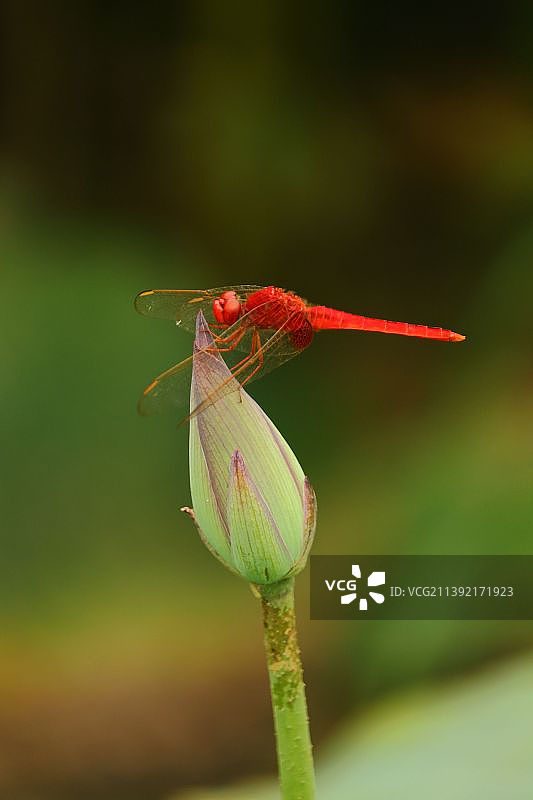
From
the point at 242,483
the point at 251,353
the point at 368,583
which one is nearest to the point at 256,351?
the point at 251,353

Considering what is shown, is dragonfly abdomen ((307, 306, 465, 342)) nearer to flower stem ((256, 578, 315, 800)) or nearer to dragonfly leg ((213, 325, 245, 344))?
dragonfly leg ((213, 325, 245, 344))

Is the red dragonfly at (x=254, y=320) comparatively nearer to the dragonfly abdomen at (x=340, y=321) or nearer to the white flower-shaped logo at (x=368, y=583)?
the dragonfly abdomen at (x=340, y=321)

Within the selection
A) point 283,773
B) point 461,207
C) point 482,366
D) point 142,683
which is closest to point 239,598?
point 142,683

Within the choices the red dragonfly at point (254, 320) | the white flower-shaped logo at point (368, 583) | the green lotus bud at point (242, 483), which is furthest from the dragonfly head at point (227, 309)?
the white flower-shaped logo at point (368, 583)

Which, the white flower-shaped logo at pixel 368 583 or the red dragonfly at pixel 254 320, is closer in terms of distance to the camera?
the red dragonfly at pixel 254 320

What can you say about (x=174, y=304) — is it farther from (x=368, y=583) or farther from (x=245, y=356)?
(x=368, y=583)

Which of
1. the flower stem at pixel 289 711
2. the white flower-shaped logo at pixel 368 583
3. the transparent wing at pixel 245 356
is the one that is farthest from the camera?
the white flower-shaped logo at pixel 368 583
